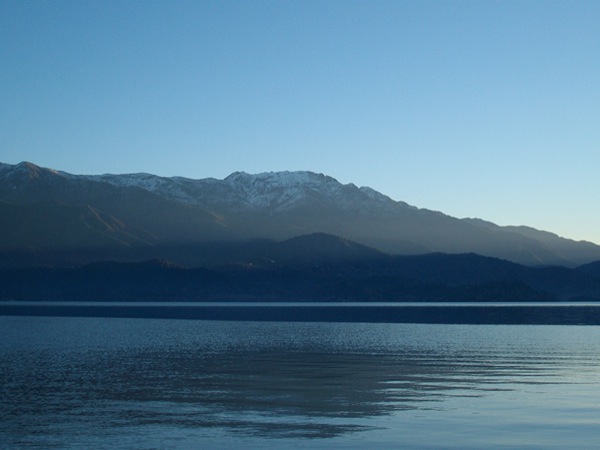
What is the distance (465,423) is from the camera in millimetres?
39875

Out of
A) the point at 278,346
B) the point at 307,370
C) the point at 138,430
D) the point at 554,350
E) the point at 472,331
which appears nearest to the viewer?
the point at 138,430

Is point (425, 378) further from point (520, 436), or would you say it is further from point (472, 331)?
point (472, 331)

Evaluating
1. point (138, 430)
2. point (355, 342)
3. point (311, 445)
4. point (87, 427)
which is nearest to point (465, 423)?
point (311, 445)

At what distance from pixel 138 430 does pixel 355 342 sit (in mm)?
60225

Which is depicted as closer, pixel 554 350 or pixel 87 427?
pixel 87 427

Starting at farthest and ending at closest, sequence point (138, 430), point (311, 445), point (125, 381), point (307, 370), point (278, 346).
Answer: point (278, 346) → point (307, 370) → point (125, 381) → point (138, 430) → point (311, 445)

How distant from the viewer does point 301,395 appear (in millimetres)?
49406

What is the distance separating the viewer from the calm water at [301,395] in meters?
37.1

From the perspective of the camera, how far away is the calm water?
37094 mm

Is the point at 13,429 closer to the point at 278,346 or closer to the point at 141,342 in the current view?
the point at 278,346

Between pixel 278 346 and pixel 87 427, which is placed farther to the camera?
pixel 278 346

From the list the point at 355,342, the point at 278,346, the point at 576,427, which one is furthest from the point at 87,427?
the point at 355,342

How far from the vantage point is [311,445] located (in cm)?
3509

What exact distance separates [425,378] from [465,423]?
59.3 feet
